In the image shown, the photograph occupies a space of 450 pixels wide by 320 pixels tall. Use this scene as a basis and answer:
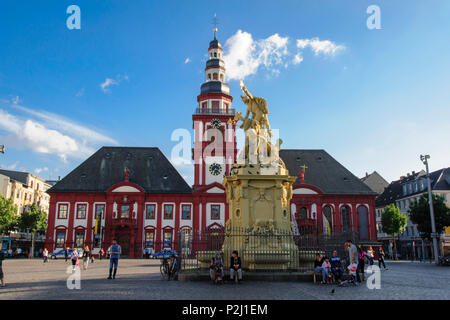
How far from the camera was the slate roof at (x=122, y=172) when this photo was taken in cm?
5119

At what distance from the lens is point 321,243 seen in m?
17.1

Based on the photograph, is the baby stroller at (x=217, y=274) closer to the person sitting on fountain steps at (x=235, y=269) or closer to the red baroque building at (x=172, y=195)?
the person sitting on fountain steps at (x=235, y=269)

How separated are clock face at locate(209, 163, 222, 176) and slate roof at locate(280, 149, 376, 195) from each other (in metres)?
11.1

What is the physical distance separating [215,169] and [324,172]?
17354mm

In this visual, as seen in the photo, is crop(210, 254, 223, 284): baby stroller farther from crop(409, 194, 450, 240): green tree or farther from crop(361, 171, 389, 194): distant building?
crop(361, 171, 389, 194): distant building

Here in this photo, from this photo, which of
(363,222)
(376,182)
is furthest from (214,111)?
(376,182)

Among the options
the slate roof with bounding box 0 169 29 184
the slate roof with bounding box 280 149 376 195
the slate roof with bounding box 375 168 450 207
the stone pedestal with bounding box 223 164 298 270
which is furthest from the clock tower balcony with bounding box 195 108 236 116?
the slate roof with bounding box 0 169 29 184

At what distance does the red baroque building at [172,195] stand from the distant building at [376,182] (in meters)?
27.0

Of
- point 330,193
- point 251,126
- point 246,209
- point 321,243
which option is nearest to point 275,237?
point 246,209

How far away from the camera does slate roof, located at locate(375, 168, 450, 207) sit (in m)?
54.8

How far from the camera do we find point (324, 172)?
57062mm

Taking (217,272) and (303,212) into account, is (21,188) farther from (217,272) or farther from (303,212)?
(217,272)

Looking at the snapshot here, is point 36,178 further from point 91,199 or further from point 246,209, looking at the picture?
point 246,209
